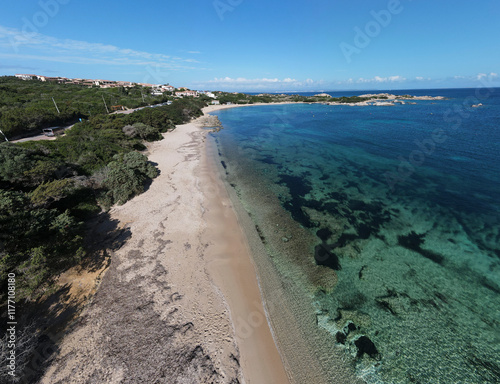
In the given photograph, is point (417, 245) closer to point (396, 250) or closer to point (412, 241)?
point (412, 241)

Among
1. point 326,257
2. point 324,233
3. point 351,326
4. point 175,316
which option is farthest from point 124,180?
point 351,326

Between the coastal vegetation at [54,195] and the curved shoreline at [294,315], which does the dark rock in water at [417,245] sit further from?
the coastal vegetation at [54,195]

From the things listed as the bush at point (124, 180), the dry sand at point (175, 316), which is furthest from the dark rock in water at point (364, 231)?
the bush at point (124, 180)

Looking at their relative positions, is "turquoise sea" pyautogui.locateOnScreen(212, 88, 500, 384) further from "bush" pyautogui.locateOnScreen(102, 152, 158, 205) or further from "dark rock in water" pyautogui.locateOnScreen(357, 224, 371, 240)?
"bush" pyautogui.locateOnScreen(102, 152, 158, 205)

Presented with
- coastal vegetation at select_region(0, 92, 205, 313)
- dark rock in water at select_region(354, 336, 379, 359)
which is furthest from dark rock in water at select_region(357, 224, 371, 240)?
coastal vegetation at select_region(0, 92, 205, 313)

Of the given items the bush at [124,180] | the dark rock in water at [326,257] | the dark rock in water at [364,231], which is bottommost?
the dark rock in water at [326,257]

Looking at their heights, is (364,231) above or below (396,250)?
above
